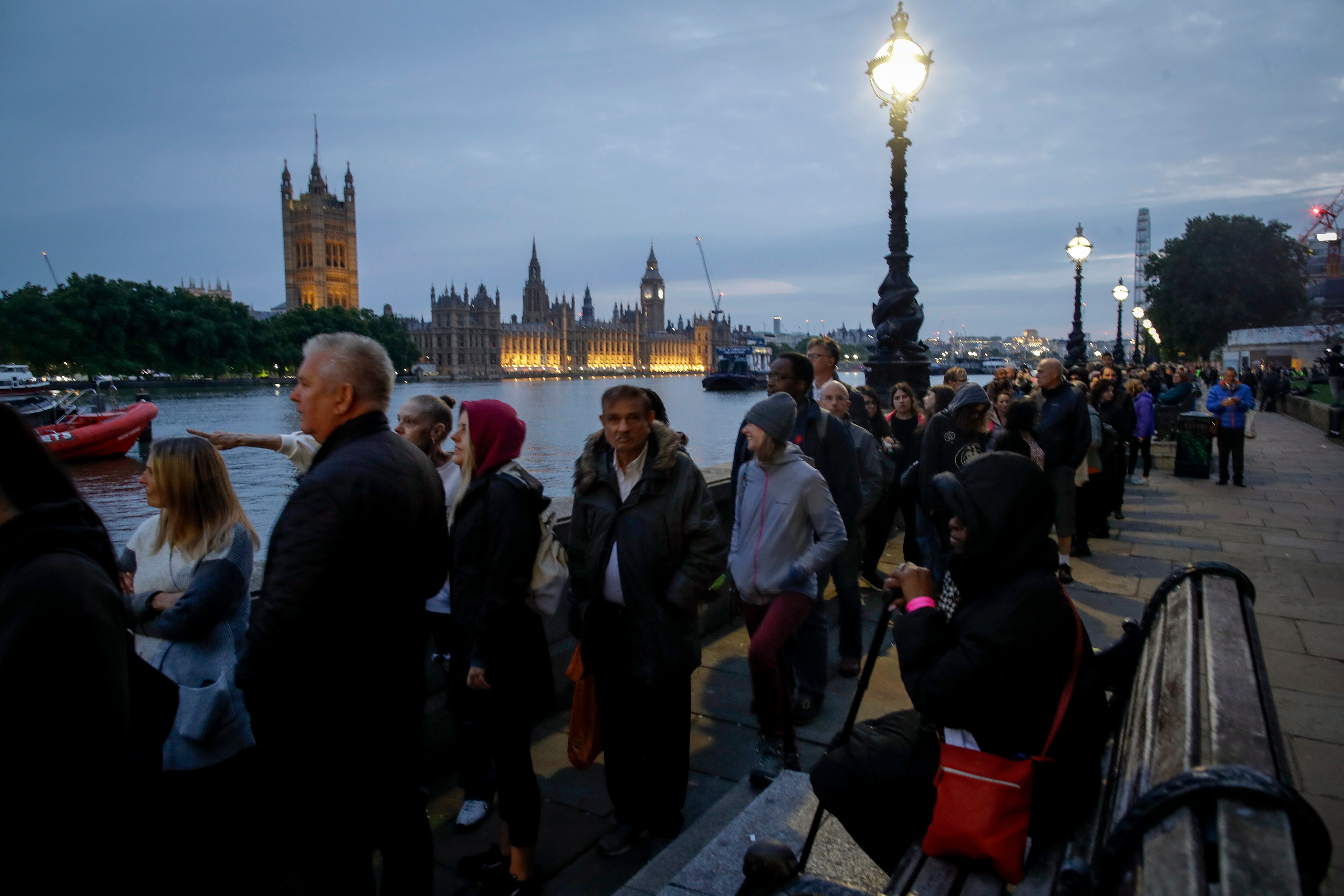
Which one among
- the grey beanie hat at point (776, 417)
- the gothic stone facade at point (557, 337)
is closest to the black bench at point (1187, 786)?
the grey beanie hat at point (776, 417)

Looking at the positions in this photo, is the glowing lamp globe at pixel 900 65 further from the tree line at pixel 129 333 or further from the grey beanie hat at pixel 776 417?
the tree line at pixel 129 333

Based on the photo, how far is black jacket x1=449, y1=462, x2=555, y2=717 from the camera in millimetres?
2830

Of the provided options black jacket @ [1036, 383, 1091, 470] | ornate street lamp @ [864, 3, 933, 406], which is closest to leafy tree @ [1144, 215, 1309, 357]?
ornate street lamp @ [864, 3, 933, 406]

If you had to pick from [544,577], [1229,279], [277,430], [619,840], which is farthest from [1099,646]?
[1229,279]

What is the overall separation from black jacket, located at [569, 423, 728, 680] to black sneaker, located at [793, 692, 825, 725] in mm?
1180

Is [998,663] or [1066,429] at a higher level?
[1066,429]

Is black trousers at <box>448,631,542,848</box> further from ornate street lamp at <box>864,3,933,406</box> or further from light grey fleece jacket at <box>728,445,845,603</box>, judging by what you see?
ornate street lamp at <box>864,3,933,406</box>

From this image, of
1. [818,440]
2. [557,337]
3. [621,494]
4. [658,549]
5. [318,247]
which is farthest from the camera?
Answer: [557,337]

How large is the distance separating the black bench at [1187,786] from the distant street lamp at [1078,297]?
1508cm

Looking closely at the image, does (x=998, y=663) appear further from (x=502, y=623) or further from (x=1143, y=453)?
(x=1143, y=453)

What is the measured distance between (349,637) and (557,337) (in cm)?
15877

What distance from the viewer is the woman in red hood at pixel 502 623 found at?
9.31 feet

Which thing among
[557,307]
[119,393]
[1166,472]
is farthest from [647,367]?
[1166,472]

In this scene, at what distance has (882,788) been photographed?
2.21 meters
